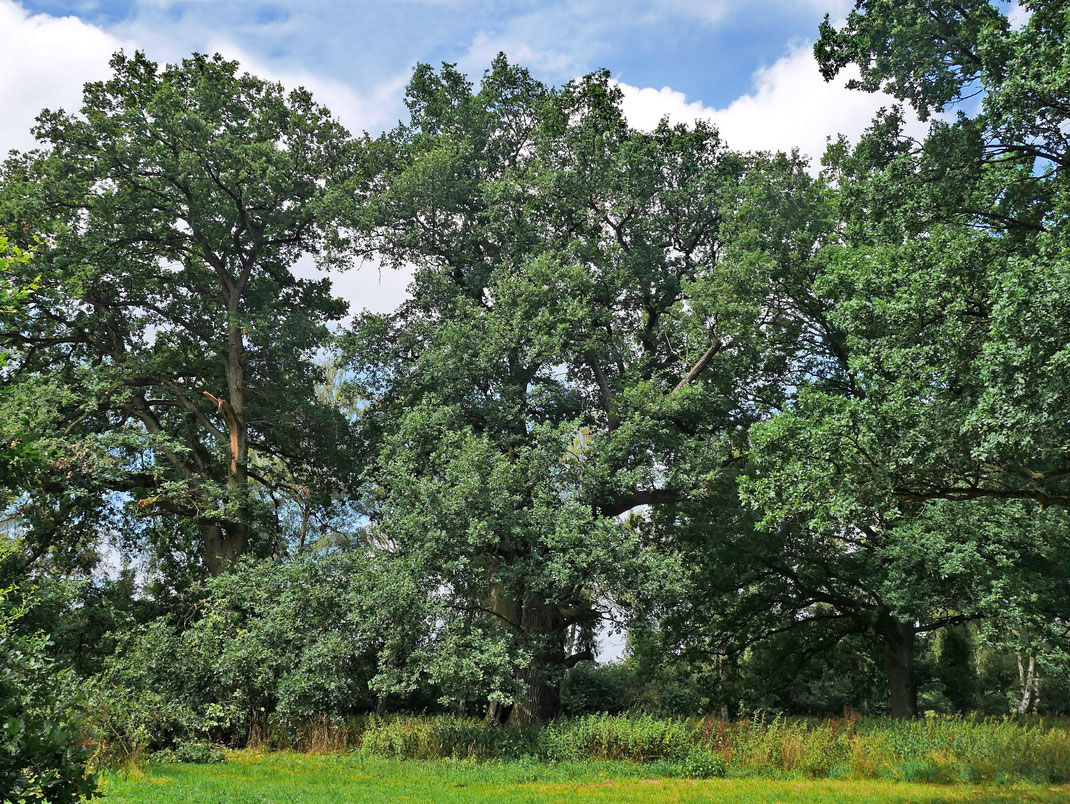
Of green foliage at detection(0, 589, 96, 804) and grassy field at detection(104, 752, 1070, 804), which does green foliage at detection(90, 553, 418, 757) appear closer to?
grassy field at detection(104, 752, 1070, 804)

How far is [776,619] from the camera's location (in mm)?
23531

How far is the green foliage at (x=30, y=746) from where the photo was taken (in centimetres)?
509

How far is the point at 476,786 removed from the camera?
13.0 m

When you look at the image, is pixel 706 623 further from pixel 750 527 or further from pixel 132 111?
pixel 132 111

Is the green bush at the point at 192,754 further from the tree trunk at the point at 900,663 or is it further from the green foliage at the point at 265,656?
the tree trunk at the point at 900,663

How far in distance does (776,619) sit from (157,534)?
2092 centimetres

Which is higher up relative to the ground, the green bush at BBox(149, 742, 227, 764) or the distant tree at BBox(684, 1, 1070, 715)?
the distant tree at BBox(684, 1, 1070, 715)

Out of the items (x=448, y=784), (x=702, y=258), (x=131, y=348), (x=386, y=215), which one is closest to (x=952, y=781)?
(x=448, y=784)

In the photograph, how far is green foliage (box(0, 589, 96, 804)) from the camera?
509cm

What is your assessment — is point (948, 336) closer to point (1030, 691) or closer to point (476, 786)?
point (476, 786)

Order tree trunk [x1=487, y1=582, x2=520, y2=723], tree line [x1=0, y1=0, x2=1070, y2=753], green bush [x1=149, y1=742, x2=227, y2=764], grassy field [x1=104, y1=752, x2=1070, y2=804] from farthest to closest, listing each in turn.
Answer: tree trunk [x1=487, y1=582, x2=520, y2=723] → green bush [x1=149, y1=742, x2=227, y2=764] → tree line [x1=0, y1=0, x2=1070, y2=753] → grassy field [x1=104, y1=752, x2=1070, y2=804]

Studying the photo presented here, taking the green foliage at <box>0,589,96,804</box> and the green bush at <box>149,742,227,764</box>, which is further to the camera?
the green bush at <box>149,742,227,764</box>

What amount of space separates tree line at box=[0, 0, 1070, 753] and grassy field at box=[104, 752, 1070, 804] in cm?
186

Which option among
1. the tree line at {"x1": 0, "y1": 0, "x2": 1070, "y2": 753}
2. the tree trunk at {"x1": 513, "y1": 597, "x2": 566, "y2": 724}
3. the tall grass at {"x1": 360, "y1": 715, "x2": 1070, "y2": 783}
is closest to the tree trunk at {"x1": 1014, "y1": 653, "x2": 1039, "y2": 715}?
the tree line at {"x1": 0, "y1": 0, "x2": 1070, "y2": 753}
